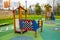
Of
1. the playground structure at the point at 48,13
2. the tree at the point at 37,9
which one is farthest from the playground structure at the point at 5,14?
the playground structure at the point at 48,13

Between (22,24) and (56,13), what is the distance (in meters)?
4.26

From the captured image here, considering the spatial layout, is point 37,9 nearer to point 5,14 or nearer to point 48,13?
point 48,13

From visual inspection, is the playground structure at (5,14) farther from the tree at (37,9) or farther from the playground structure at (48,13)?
the playground structure at (48,13)

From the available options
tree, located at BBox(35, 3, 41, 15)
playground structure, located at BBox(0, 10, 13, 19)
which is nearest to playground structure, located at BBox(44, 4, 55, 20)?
tree, located at BBox(35, 3, 41, 15)

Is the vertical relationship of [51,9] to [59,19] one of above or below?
above

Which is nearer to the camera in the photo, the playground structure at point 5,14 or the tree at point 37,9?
the playground structure at point 5,14

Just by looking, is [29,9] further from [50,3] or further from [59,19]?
[59,19]

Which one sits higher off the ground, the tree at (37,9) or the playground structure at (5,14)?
the tree at (37,9)

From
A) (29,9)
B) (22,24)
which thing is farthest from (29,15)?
(22,24)

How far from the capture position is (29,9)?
315 inches

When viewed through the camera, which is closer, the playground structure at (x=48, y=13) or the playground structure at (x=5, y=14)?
the playground structure at (x=5, y=14)

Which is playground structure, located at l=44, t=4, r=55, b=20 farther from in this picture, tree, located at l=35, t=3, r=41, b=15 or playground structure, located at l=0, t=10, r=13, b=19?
playground structure, located at l=0, t=10, r=13, b=19

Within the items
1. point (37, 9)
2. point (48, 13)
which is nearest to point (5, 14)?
point (37, 9)

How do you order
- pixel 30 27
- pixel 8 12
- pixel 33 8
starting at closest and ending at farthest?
pixel 30 27
pixel 8 12
pixel 33 8
